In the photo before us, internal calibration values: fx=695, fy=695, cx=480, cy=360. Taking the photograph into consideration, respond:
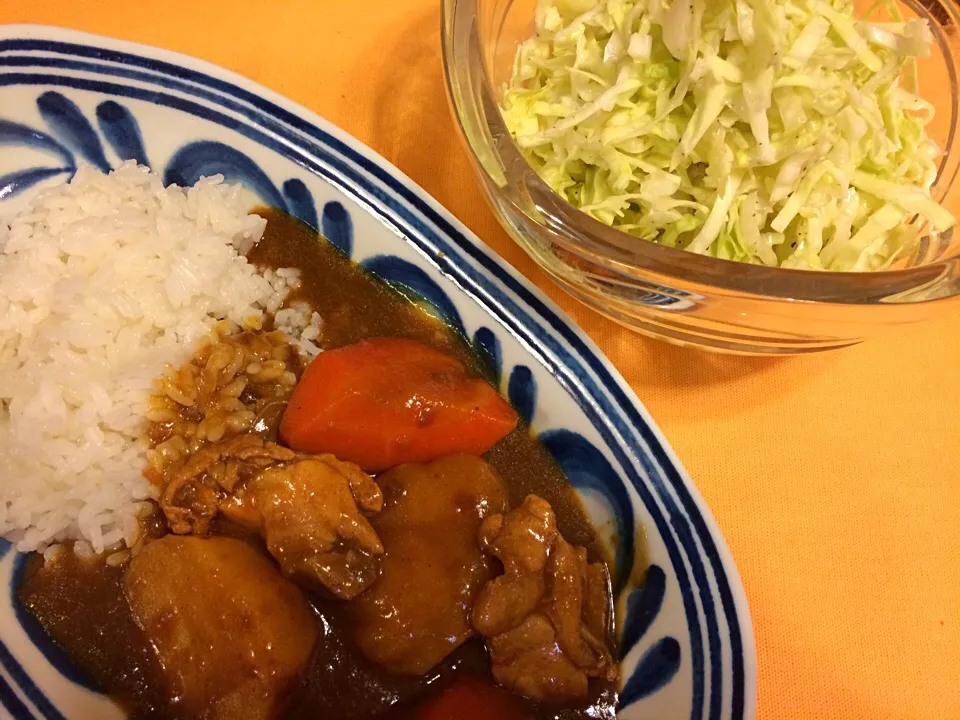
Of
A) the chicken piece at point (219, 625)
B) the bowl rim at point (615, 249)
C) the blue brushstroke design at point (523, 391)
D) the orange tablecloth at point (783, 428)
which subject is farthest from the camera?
the blue brushstroke design at point (523, 391)

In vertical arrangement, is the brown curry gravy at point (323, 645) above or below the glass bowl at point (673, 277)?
below

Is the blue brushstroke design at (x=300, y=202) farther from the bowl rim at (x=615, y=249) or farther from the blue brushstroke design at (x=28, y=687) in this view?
the blue brushstroke design at (x=28, y=687)

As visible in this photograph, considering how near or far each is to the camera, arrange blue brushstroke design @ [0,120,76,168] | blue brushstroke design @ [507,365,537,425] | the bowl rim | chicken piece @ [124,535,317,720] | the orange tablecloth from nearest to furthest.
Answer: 1. the bowl rim
2. chicken piece @ [124,535,317,720]
3. the orange tablecloth
4. blue brushstroke design @ [507,365,537,425]
5. blue brushstroke design @ [0,120,76,168]

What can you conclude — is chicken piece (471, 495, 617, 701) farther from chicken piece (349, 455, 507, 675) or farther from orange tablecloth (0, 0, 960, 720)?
orange tablecloth (0, 0, 960, 720)

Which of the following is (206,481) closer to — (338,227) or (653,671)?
(338,227)

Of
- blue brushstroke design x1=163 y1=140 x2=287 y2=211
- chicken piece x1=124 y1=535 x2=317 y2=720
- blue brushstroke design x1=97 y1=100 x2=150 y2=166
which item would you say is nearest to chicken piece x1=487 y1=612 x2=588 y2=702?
chicken piece x1=124 y1=535 x2=317 y2=720

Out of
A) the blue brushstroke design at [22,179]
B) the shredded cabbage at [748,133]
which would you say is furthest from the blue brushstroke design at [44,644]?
the shredded cabbage at [748,133]

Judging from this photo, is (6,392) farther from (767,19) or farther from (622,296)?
(767,19)
